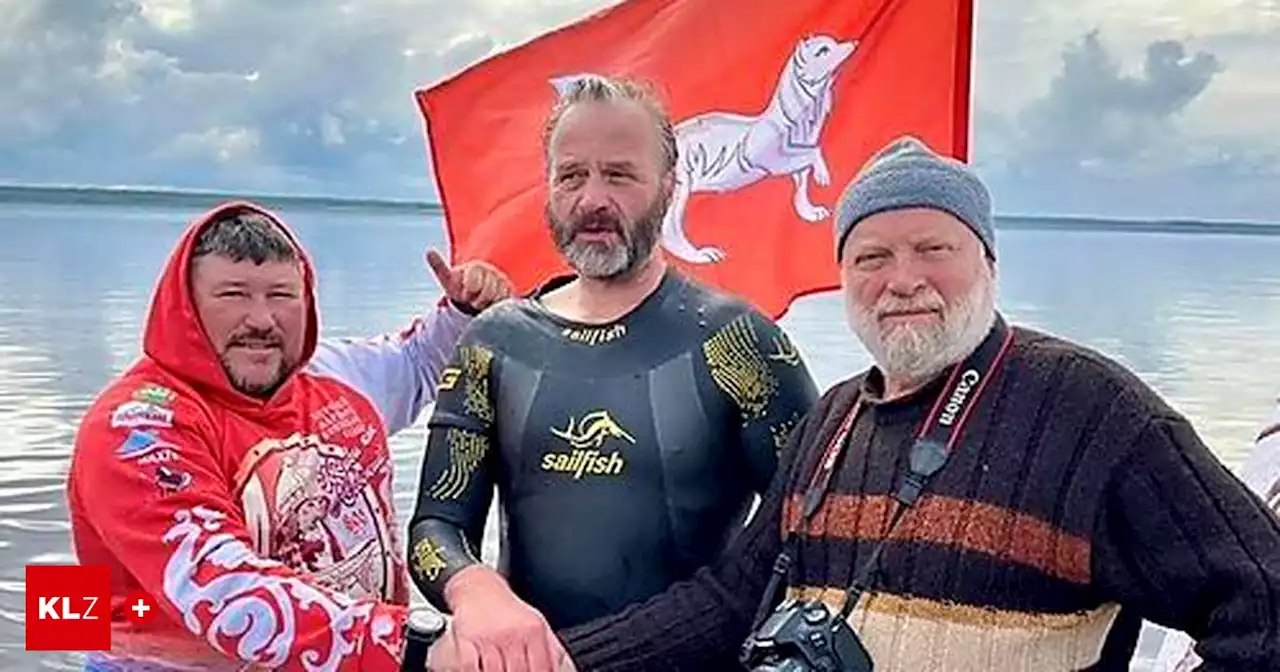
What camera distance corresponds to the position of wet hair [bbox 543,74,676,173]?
373 centimetres

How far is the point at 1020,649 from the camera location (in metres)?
2.77

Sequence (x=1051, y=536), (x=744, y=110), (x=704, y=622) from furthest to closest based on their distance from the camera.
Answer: (x=744, y=110)
(x=704, y=622)
(x=1051, y=536)

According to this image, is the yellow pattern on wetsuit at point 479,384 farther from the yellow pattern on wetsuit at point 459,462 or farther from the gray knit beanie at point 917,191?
the gray knit beanie at point 917,191

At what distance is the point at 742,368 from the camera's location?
11.9 ft

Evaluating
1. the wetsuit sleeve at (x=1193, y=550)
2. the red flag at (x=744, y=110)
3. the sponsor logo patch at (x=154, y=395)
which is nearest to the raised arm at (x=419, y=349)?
the sponsor logo patch at (x=154, y=395)

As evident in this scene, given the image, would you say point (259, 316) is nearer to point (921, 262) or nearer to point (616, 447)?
point (616, 447)

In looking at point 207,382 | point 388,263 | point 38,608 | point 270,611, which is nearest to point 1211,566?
point 270,611

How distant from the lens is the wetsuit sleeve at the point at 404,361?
4402mm

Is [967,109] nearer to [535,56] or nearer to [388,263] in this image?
[535,56]

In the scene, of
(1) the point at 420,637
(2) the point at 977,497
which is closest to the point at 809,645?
(2) the point at 977,497

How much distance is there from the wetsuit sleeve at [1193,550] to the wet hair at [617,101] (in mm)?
1420

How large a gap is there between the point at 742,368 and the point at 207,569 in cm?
119

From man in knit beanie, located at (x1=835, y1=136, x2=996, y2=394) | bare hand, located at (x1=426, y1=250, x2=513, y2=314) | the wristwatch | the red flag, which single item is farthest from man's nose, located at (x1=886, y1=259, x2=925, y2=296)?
the red flag

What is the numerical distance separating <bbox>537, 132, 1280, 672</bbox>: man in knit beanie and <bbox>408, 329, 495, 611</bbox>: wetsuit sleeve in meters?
0.48
